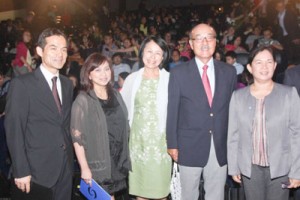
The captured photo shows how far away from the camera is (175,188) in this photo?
308 centimetres

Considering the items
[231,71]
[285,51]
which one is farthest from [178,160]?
[285,51]

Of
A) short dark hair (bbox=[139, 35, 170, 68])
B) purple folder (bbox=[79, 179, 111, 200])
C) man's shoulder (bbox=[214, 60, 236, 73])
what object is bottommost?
purple folder (bbox=[79, 179, 111, 200])

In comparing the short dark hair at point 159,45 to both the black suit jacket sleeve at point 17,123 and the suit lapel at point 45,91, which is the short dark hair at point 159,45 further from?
the black suit jacket sleeve at point 17,123

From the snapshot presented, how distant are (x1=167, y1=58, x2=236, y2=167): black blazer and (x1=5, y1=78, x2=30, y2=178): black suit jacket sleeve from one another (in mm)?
1191

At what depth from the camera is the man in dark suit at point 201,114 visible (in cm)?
291

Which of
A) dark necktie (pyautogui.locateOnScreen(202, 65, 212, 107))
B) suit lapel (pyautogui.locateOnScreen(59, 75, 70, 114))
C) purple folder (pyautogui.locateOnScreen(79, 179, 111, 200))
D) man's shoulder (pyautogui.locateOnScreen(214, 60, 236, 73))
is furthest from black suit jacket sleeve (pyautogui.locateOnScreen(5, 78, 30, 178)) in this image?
man's shoulder (pyautogui.locateOnScreen(214, 60, 236, 73))

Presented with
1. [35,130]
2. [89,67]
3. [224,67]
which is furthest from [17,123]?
[224,67]

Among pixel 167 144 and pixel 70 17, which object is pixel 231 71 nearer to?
pixel 167 144

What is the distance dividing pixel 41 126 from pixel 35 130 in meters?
0.05

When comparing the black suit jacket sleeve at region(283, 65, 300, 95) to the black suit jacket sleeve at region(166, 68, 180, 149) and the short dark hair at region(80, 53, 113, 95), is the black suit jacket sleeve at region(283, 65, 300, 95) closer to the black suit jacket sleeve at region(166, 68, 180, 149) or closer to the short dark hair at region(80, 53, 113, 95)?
the black suit jacket sleeve at region(166, 68, 180, 149)

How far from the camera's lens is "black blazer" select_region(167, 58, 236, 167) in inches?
115

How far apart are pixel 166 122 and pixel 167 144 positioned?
0.20m

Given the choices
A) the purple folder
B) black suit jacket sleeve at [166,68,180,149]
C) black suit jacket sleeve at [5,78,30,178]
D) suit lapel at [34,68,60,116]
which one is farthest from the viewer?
black suit jacket sleeve at [166,68,180,149]

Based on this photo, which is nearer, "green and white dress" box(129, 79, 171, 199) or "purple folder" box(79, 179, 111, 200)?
"purple folder" box(79, 179, 111, 200)
